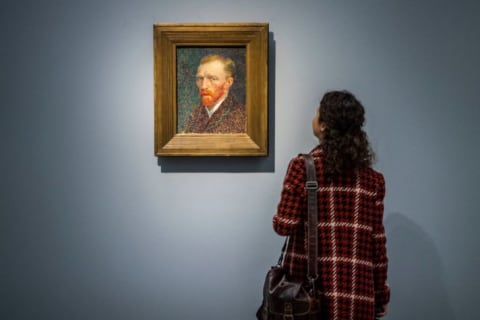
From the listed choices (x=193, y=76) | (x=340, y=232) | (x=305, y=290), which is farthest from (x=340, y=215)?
(x=193, y=76)

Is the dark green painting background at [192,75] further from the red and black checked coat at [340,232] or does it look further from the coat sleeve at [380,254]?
the coat sleeve at [380,254]

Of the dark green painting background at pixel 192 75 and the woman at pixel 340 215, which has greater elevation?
the dark green painting background at pixel 192 75

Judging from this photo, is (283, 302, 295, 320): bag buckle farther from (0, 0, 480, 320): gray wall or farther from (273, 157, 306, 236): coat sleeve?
(0, 0, 480, 320): gray wall

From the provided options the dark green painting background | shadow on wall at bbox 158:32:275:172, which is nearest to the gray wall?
shadow on wall at bbox 158:32:275:172

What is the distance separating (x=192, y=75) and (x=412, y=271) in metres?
1.28

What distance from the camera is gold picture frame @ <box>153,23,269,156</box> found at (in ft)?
5.13

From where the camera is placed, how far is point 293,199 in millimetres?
1212

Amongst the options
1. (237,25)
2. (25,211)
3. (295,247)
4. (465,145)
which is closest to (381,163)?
(465,145)

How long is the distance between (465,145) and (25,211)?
1.96 m

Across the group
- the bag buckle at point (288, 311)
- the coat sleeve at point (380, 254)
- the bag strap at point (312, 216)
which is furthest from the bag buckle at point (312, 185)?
the bag buckle at point (288, 311)

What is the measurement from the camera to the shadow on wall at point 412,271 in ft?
5.48

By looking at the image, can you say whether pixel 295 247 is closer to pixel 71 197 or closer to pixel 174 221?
pixel 174 221

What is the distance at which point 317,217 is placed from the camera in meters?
1.21

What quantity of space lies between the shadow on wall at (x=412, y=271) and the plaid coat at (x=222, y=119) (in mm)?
782
